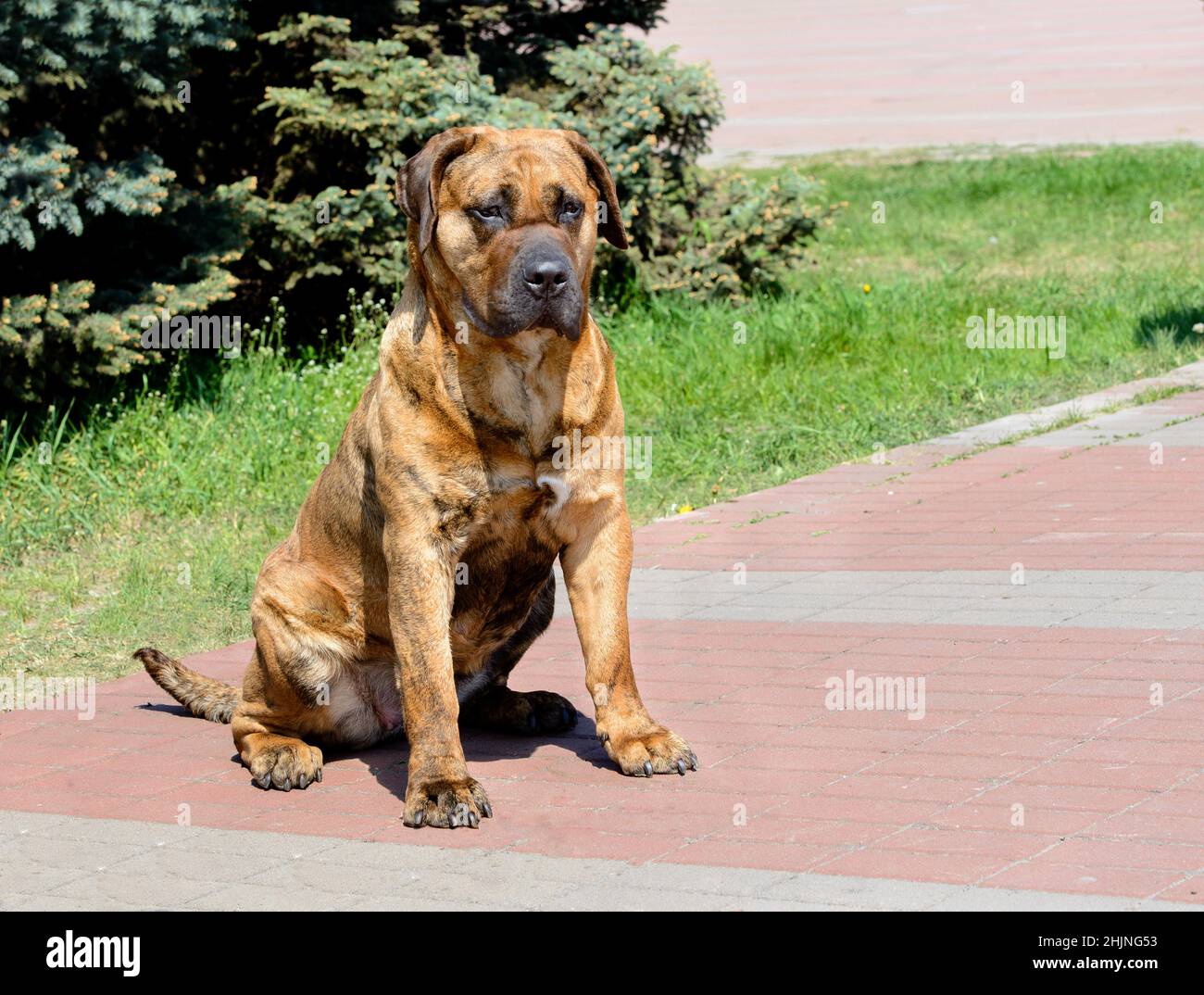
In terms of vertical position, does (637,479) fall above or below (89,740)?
above

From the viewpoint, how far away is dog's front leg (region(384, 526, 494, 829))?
180 inches

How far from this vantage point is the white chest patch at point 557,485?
15.2 feet

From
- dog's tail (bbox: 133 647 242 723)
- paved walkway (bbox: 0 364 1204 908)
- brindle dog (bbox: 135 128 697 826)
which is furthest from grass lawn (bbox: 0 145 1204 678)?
brindle dog (bbox: 135 128 697 826)

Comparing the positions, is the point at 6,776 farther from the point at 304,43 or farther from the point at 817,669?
the point at 304,43

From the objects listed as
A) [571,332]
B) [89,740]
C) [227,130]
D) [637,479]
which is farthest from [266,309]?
[571,332]

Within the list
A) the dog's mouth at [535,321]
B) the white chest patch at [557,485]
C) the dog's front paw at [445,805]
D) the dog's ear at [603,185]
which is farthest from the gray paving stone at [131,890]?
the dog's ear at [603,185]

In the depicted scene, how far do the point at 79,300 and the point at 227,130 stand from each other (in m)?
2.94

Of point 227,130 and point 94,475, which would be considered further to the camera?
point 227,130

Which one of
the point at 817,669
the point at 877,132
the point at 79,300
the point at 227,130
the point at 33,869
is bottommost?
the point at 33,869

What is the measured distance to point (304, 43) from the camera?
10.9 m

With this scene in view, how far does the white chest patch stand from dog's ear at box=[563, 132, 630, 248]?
745mm

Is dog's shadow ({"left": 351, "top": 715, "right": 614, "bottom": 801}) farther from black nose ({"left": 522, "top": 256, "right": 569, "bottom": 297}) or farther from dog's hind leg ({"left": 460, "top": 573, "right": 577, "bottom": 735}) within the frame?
black nose ({"left": 522, "top": 256, "right": 569, "bottom": 297})

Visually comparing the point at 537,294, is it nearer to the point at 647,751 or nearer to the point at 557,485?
the point at 557,485

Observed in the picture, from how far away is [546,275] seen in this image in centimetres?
439
